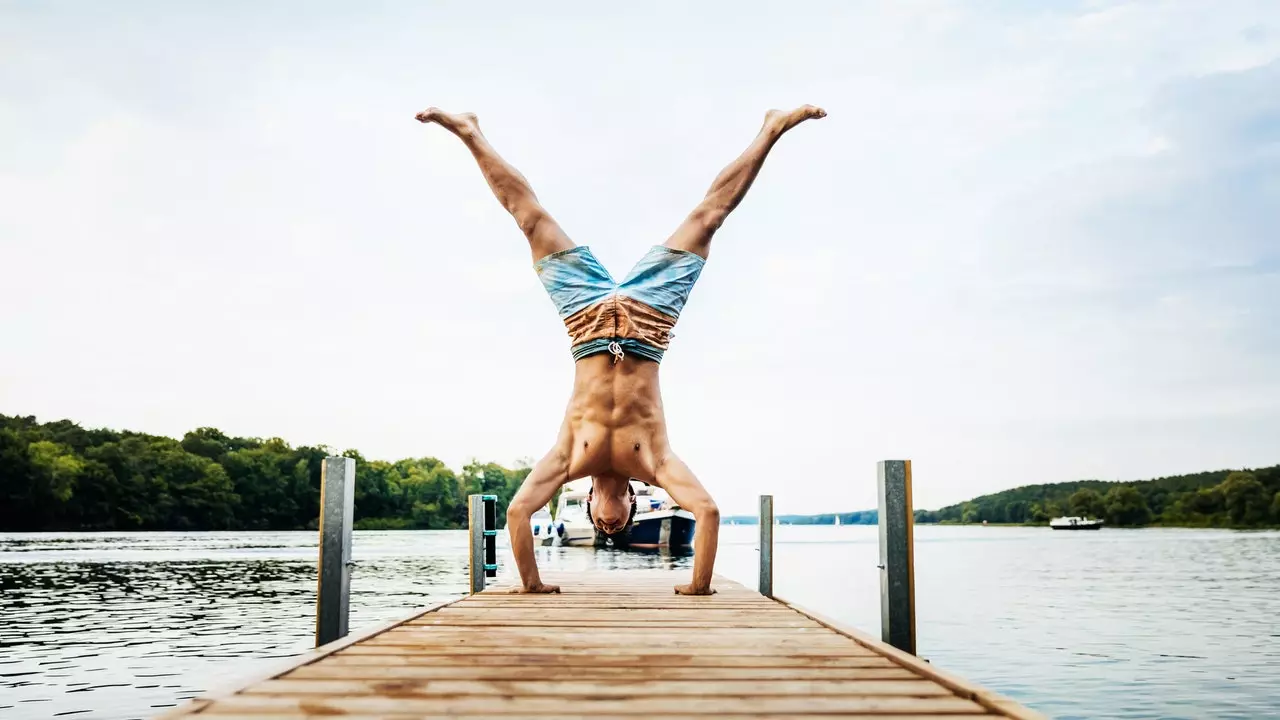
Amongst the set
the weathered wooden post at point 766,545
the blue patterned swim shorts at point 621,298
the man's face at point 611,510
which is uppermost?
the blue patterned swim shorts at point 621,298

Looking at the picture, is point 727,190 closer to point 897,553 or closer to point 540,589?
point 897,553

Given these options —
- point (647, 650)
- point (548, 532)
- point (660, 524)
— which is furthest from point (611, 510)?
point (548, 532)

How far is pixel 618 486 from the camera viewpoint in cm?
737

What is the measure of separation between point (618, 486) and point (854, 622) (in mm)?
14613

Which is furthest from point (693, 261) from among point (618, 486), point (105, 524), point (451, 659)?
point (105, 524)

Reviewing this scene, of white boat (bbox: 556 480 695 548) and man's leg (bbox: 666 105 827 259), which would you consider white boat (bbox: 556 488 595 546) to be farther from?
man's leg (bbox: 666 105 827 259)

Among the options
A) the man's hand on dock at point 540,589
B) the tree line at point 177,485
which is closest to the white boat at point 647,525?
the man's hand on dock at point 540,589

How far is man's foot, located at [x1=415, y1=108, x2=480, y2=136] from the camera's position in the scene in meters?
7.47

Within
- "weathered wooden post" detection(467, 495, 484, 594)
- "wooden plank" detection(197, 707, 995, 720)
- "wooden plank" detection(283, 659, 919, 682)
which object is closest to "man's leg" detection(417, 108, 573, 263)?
"wooden plank" detection(283, 659, 919, 682)

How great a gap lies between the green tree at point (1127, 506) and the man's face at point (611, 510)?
135151mm

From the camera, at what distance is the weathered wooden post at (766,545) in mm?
11773

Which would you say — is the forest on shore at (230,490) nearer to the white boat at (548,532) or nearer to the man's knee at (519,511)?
the white boat at (548,532)

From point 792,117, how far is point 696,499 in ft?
10.1

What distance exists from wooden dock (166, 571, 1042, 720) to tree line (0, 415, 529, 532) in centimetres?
9171
